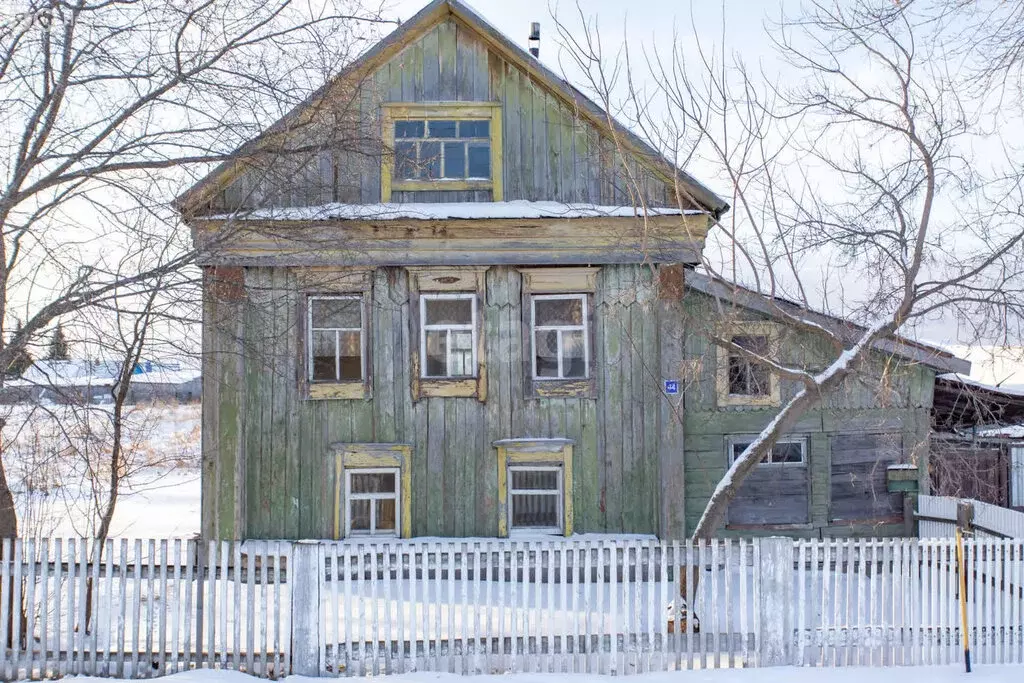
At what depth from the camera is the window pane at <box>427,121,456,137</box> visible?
13414 mm

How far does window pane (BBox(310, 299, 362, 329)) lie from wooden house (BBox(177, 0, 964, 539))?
0.03 metres

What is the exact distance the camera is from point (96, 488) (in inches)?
387

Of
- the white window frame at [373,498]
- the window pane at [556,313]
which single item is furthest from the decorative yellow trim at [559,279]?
the white window frame at [373,498]

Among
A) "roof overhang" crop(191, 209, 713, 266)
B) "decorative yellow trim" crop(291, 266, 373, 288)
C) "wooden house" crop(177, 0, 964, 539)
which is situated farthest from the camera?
"decorative yellow trim" crop(291, 266, 373, 288)

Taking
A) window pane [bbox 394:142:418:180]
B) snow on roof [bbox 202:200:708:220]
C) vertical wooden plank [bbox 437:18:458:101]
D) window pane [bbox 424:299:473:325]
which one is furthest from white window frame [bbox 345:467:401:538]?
vertical wooden plank [bbox 437:18:458:101]

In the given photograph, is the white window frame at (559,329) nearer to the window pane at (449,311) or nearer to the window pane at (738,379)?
the window pane at (449,311)

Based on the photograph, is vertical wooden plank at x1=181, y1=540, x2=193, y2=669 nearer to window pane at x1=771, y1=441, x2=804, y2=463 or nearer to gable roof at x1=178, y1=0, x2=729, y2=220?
gable roof at x1=178, y1=0, x2=729, y2=220

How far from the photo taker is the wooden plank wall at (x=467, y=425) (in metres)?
13.2

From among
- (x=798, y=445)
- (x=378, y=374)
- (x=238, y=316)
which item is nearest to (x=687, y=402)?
(x=798, y=445)

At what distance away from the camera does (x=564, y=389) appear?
1327cm

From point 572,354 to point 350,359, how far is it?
3.44 metres

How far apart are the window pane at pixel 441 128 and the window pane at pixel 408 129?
15 cm

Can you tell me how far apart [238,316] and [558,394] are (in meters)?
4.92

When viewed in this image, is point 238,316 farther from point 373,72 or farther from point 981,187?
point 981,187
